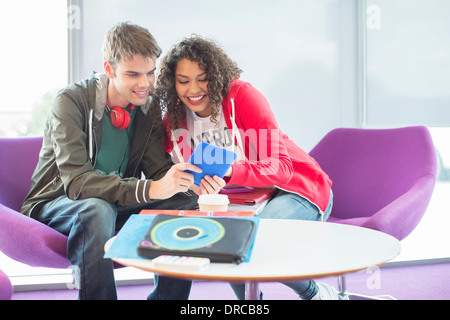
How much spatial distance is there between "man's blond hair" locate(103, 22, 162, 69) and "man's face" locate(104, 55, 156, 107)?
0.02 metres

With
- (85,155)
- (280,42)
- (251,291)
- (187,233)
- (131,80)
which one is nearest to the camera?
(187,233)

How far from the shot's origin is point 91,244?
1.54 meters

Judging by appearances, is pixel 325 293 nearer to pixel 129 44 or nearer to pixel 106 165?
pixel 106 165

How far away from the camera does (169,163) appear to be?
2.06 meters

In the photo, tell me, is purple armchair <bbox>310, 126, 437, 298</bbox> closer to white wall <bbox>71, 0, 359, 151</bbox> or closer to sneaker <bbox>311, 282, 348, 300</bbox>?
sneaker <bbox>311, 282, 348, 300</bbox>

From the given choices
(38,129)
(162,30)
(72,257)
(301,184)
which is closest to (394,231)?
(301,184)

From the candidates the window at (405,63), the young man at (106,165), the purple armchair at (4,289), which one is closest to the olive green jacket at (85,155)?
the young man at (106,165)

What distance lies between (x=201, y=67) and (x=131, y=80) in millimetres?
306

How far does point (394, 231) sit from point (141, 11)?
5.94 ft

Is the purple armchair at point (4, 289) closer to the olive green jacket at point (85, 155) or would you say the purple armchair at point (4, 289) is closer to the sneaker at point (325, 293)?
the olive green jacket at point (85, 155)

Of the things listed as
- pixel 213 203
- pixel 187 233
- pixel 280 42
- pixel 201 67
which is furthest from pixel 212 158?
pixel 280 42

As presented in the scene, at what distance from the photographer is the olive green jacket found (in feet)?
5.52

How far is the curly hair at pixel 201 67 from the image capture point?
1990 millimetres
